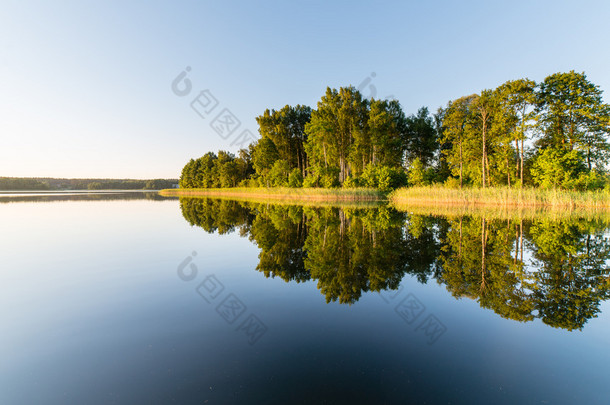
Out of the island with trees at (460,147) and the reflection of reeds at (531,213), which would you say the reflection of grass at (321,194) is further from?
the reflection of reeds at (531,213)

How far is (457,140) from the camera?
35500mm

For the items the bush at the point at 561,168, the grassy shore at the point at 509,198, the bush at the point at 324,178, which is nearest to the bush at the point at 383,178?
the bush at the point at 324,178

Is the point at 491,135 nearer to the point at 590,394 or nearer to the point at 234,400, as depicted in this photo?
the point at 590,394

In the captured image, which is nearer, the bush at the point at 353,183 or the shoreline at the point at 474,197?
the shoreline at the point at 474,197

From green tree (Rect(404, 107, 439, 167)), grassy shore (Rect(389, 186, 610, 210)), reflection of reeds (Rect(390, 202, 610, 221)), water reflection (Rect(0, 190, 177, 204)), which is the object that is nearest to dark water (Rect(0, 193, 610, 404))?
reflection of reeds (Rect(390, 202, 610, 221))

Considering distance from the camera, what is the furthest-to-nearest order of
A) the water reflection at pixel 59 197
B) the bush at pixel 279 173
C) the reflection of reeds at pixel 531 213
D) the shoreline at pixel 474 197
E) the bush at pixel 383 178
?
the bush at pixel 279 173 → the water reflection at pixel 59 197 → the bush at pixel 383 178 → the shoreline at pixel 474 197 → the reflection of reeds at pixel 531 213

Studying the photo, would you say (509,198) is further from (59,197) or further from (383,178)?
(59,197)

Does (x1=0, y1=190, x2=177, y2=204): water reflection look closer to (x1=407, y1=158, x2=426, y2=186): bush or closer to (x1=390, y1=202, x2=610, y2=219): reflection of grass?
(x1=407, y1=158, x2=426, y2=186): bush

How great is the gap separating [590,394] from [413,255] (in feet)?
16.6

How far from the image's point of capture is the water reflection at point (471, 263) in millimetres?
4675

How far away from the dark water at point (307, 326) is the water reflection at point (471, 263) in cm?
5

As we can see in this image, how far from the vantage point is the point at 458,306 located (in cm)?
455

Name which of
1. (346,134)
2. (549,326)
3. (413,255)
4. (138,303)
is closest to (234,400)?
(138,303)

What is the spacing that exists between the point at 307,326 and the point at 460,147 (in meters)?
34.6
